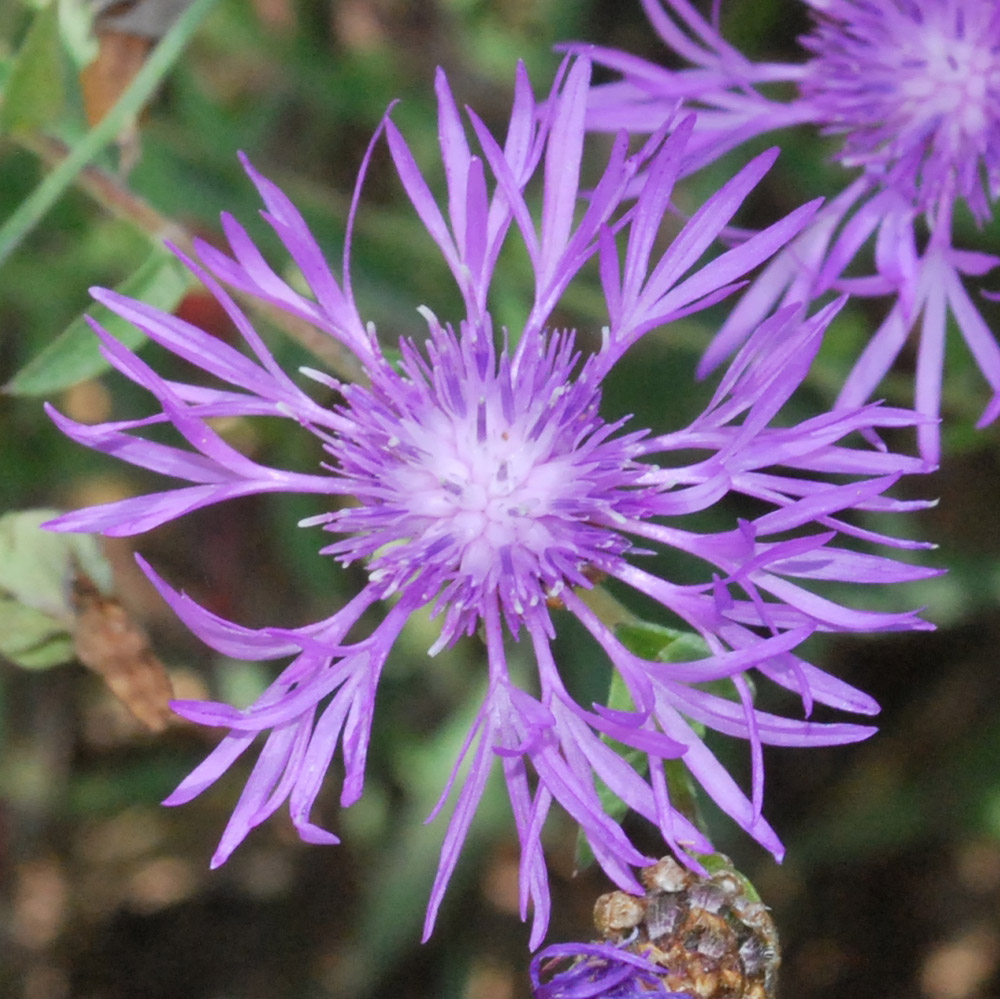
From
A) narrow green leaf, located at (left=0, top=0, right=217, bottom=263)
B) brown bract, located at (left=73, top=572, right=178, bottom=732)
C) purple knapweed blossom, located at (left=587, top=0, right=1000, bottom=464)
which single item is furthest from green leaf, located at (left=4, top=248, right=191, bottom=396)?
purple knapweed blossom, located at (left=587, top=0, right=1000, bottom=464)

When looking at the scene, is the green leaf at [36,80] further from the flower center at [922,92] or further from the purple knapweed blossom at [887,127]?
the flower center at [922,92]

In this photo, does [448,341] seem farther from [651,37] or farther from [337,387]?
[651,37]

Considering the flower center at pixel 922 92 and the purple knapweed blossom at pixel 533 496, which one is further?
the flower center at pixel 922 92

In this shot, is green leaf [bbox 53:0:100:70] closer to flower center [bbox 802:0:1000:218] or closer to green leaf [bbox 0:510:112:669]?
green leaf [bbox 0:510:112:669]

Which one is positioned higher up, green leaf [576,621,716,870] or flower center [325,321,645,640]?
flower center [325,321,645,640]

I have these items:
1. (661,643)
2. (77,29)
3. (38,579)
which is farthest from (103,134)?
(661,643)

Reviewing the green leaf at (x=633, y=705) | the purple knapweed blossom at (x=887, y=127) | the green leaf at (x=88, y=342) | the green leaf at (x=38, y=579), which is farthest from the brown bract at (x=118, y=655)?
the purple knapweed blossom at (x=887, y=127)

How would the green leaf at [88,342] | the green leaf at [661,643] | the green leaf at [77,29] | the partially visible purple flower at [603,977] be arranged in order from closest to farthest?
the partially visible purple flower at [603,977] → the green leaf at [661,643] → the green leaf at [88,342] → the green leaf at [77,29]
